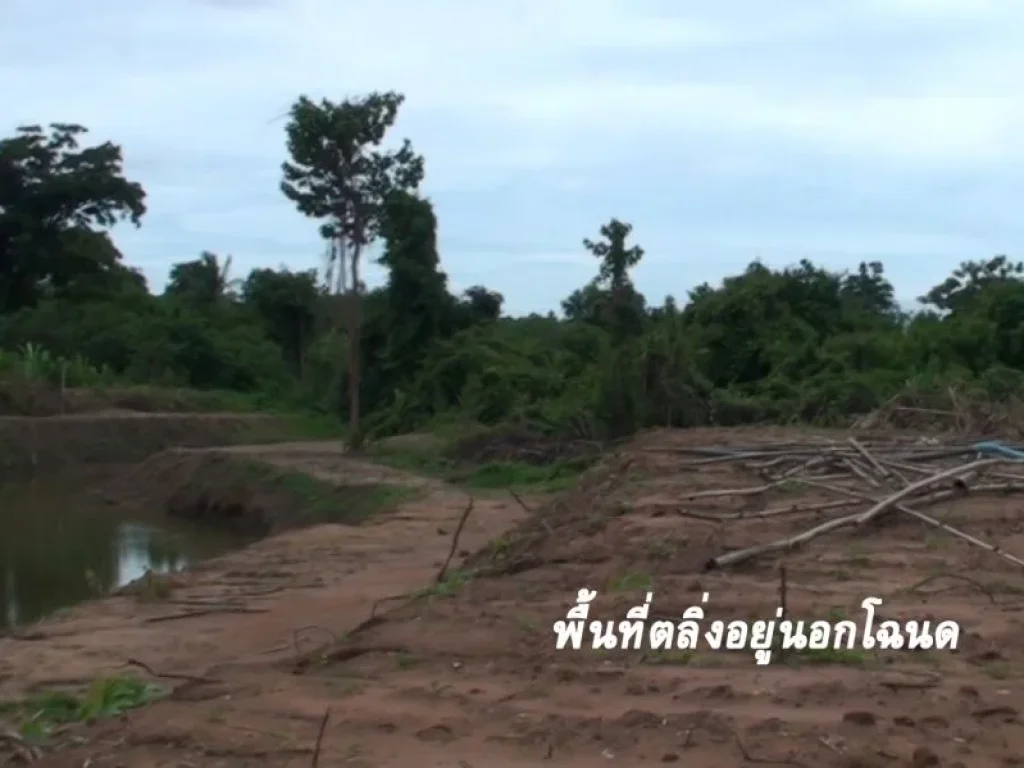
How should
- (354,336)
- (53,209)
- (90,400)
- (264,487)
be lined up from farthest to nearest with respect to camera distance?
(53,209) < (90,400) < (354,336) < (264,487)

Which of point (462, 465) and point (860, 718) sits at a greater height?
point (860, 718)

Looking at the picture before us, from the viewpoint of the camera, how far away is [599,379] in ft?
67.2

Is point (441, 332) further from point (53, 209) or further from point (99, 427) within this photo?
point (53, 209)

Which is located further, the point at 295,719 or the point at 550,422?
the point at 550,422

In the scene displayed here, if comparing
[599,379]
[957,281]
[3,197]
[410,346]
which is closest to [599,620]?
[599,379]

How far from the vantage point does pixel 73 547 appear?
721 inches

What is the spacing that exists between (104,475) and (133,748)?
24.1 m

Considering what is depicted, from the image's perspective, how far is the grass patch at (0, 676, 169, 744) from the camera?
19.7 feet

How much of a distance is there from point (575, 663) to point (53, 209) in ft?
116

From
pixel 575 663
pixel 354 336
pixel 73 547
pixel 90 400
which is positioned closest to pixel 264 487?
pixel 73 547

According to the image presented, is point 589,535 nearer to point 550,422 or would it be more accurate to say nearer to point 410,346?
point 550,422

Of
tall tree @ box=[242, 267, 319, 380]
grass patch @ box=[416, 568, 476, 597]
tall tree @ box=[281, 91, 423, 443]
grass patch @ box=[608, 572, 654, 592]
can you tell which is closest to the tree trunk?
tall tree @ box=[281, 91, 423, 443]

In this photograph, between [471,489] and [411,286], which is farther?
[411,286]

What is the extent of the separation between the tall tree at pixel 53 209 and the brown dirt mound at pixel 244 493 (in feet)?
45.2
